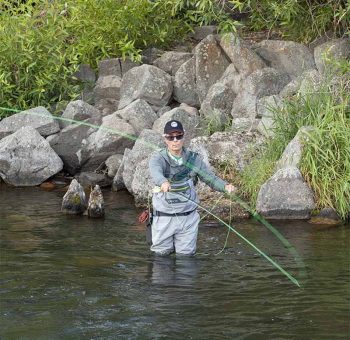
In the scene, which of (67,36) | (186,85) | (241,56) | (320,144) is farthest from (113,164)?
(67,36)

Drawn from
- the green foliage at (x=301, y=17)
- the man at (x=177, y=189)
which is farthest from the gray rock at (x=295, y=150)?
the man at (x=177, y=189)

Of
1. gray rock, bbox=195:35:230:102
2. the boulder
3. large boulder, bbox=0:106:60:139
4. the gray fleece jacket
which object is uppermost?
gray rock, bbox=195:35:230:102

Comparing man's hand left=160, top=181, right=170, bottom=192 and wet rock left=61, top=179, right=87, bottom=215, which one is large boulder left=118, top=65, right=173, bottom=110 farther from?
man's hand left=160, top=181, right=170, bottom=192

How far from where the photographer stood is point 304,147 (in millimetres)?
13391

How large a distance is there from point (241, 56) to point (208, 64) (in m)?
0.61

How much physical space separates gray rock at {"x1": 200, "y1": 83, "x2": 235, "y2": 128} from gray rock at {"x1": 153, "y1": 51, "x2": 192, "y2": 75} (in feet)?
4.35

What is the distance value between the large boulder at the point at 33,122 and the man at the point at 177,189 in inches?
240

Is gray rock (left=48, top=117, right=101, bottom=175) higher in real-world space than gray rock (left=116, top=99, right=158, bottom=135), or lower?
lower

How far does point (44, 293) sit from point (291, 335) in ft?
8.32

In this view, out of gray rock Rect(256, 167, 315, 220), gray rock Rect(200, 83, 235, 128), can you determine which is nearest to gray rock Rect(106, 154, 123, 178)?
gray rock Rect(200, 83, 235, 128)

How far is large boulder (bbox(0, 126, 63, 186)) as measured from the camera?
15.6 m

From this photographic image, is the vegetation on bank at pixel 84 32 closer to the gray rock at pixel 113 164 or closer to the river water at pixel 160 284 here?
the gray rock at pixel 113 164

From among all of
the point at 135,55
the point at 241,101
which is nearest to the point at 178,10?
the point at 135,55

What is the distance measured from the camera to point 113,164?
1559 cm
